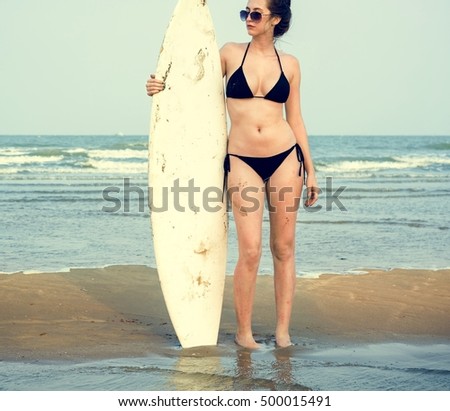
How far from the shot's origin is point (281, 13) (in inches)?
173

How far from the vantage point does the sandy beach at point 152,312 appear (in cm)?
454

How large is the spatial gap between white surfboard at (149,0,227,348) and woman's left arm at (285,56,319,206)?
0.41m

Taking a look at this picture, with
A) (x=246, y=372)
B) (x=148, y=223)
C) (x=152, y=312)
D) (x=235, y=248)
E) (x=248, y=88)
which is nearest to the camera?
(x=246, y=372)

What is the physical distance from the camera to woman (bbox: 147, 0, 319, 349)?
4.37 meters

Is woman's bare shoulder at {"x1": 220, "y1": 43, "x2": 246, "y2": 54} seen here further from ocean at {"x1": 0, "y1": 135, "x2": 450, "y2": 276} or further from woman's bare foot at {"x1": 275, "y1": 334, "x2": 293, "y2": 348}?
ocean at {"x1": 0, "y1": 135, "x2": 450, "y2": 276}

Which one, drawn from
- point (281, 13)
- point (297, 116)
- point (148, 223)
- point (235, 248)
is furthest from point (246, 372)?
point (148, 223)

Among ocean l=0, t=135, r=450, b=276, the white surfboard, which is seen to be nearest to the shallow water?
the white surfboard

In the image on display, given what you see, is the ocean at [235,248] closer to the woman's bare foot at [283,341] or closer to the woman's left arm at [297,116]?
the woman's bare foot at [283,341]

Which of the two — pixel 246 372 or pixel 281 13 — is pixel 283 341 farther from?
pixel 281 13

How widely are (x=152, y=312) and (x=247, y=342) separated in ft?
3.74

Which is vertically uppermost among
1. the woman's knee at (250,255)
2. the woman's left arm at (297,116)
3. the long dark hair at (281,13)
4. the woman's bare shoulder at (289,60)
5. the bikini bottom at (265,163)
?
the long dark hair at (281,13)

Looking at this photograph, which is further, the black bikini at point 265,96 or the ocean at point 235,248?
the black bikini at point 265,96

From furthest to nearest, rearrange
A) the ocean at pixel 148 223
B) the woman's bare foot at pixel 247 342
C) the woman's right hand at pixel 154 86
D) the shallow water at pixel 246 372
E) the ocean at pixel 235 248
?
1. the ocean at pixel 148 223
2. the woman's right hand at pixel 154 86
3. the woman's bare foot at pixel 247 342
4. the ocean at pixel 235 248
5. the shallow water at pixel 246 372

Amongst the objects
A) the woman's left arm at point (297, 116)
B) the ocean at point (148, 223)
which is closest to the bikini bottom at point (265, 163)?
the woman's left arm at point (297, 116)
